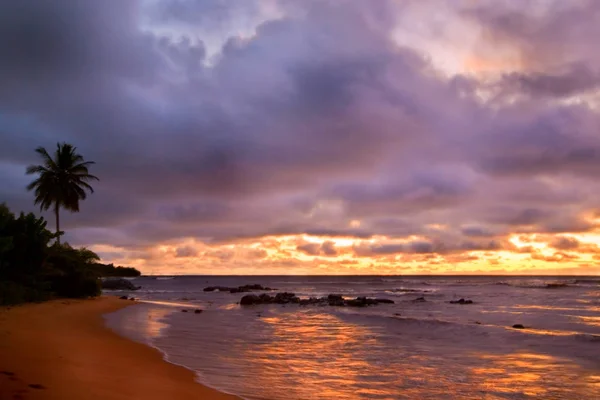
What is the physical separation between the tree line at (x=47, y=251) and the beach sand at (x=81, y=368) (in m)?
10.6

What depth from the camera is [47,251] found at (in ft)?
97.3

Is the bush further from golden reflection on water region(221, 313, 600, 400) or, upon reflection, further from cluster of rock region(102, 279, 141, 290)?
cluster of rock region(102, 279, 141, 290)

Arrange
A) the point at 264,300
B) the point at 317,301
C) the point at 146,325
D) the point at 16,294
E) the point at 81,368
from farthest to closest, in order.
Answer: the point at 317,301 < the point at 264,300 < the point at 16,294 < the point at 146,325 < the point at 81,368

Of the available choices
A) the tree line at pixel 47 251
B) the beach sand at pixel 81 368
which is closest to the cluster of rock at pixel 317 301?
the tree line at pixel 47 251

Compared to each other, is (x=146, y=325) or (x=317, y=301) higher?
(x=146, y=325)

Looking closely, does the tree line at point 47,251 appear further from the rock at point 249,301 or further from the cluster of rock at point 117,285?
the cluster of rock at point 117,285

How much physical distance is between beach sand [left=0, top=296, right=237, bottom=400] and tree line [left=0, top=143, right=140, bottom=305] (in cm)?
1055

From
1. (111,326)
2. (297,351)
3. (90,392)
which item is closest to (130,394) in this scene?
(90,392)

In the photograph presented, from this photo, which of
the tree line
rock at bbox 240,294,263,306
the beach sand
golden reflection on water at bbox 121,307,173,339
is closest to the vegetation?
the tree line

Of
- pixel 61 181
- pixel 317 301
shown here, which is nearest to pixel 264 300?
pixel 317 301

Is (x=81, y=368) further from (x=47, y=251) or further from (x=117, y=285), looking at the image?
(x=117, y=285)

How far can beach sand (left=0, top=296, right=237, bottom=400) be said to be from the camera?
7.93 m

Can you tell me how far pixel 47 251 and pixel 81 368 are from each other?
22.5m

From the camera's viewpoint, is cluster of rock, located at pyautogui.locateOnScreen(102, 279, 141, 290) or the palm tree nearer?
the palm tree
